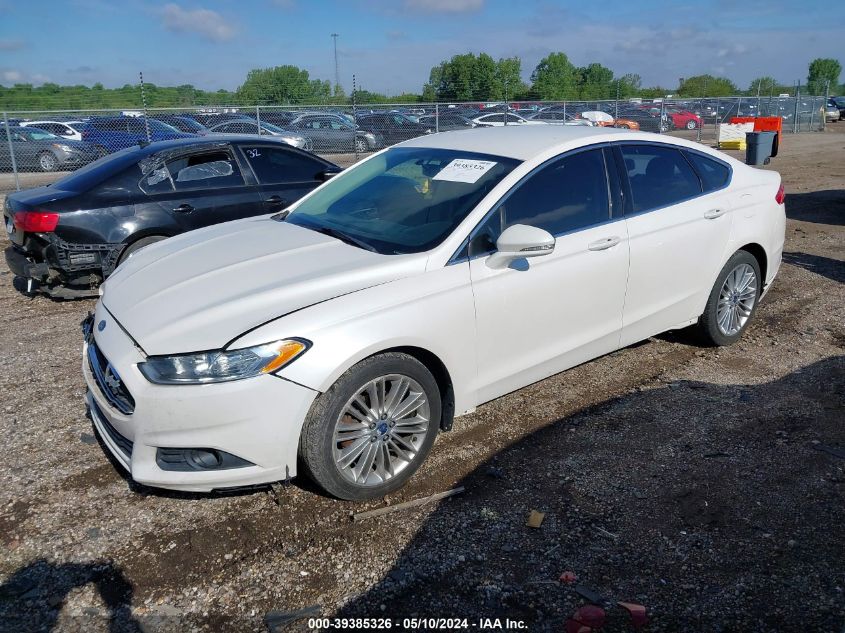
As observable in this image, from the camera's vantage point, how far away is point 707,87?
53.6 meters

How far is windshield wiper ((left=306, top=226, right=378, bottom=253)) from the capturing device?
12.5 ft

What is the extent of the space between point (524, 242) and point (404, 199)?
3.04ft

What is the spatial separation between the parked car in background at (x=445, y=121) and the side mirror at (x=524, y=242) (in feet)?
61.4

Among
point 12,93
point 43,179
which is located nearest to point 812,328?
point 43,179

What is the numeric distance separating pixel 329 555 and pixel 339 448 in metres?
0.49

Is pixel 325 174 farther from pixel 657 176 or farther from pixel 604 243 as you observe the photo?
pixel 604 243

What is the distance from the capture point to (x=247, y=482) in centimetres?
316

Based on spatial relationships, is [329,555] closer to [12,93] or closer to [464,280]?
[464,280]

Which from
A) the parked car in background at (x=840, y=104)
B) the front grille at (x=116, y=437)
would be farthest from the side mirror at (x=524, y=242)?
the parked car in background at (x=840, y=104)

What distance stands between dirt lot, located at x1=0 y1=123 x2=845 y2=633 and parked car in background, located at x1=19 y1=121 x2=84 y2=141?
16123 mm

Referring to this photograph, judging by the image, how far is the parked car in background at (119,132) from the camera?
59.1 ft

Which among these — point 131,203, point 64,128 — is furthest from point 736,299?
point 64,128

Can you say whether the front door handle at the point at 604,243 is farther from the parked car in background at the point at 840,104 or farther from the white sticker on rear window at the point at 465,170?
the parked car in background at the point at 840,104

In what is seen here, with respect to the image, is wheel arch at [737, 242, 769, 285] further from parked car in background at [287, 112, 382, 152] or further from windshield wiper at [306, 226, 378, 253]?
parked car in background at [287, 112, 382, 152]
